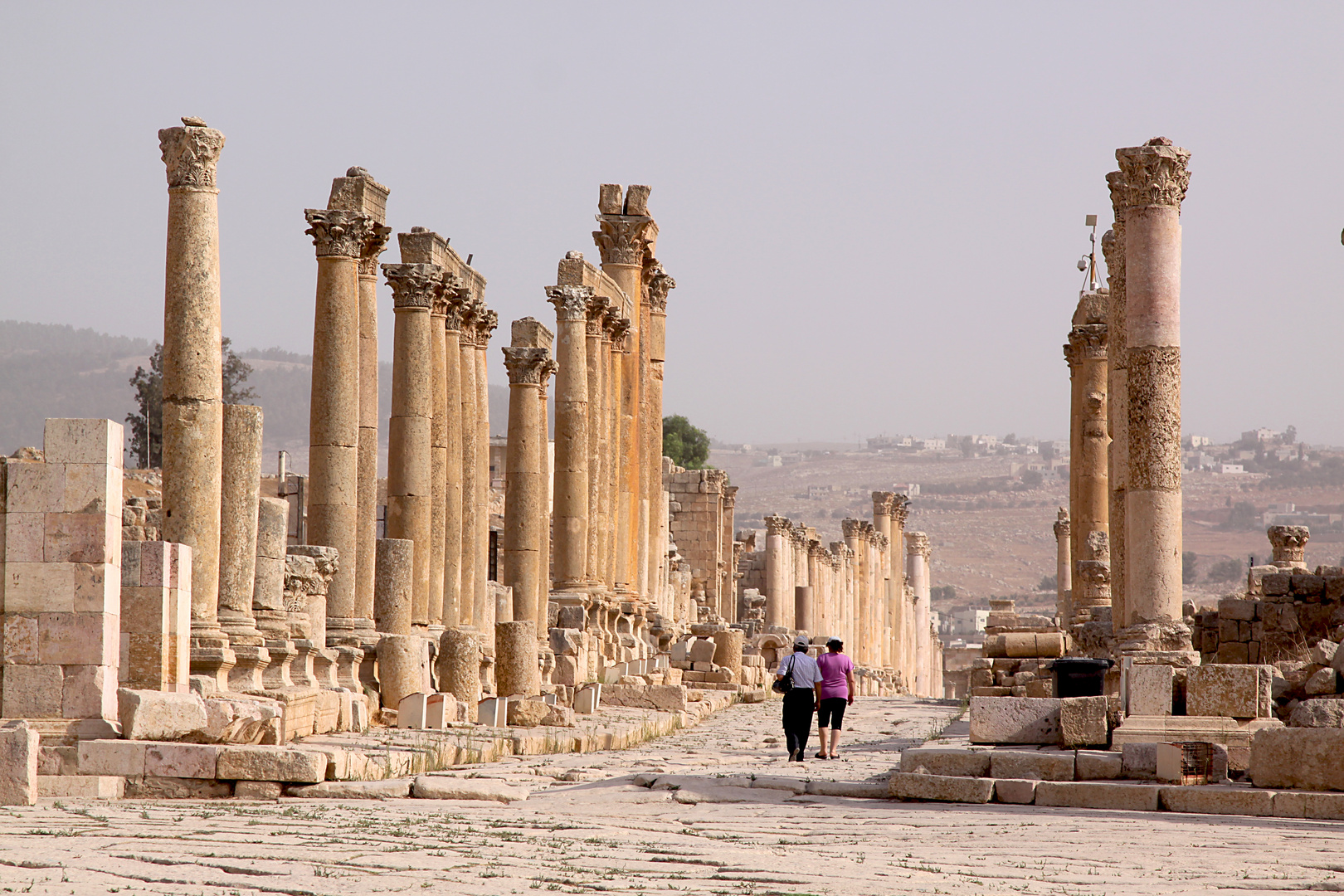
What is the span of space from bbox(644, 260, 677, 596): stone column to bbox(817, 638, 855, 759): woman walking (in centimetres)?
1644

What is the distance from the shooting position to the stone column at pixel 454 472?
24062 millimetres

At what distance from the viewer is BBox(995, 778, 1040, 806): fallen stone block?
43.6ft

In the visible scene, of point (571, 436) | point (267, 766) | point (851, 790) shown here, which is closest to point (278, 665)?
point (267, 766)

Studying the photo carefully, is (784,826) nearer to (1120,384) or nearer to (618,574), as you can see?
(1120,384)

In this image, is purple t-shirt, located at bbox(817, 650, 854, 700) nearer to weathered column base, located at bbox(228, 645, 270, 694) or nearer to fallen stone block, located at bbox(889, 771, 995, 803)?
fallen stone block, located at bbox(889, 771, 995, 803)

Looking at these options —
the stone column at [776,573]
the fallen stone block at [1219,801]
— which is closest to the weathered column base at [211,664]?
the fallen stone block at [1219,801]

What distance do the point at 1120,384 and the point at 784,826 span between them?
11593 millimetres

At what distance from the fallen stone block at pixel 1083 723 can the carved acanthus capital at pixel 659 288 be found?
20.7 metres

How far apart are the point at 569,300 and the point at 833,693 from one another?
40.3 feet

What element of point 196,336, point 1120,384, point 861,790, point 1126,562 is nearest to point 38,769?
point 196,336

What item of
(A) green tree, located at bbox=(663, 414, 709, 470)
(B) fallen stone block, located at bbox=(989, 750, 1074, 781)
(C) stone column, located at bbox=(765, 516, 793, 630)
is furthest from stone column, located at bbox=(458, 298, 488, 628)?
(A) green tree, located at bbox=(663, 414, 709, 470)

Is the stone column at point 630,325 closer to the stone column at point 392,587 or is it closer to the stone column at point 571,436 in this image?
the stone column at point 571,436

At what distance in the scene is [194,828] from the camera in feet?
32.6

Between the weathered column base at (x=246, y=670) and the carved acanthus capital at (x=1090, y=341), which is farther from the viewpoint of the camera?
the carved acanthus capital at (x=1090, y=341)
